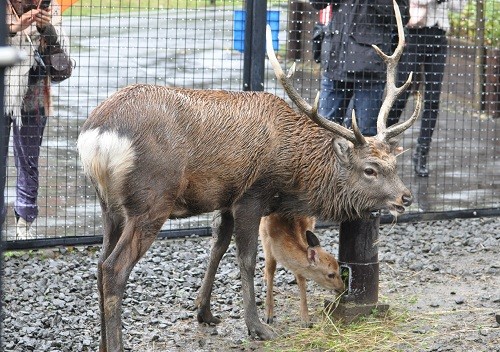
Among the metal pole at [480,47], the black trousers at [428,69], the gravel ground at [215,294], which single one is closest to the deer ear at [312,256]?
the gravel ground at [215,294]

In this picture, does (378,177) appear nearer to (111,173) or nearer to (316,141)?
(316,141)

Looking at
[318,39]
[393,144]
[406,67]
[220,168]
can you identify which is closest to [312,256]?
[393,144]

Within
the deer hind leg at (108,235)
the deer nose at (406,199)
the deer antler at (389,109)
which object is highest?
the deer antler at (389,109)

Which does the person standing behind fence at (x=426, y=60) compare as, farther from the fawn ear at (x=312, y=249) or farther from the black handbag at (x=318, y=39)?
the fawn ear at (x=312, y=249)

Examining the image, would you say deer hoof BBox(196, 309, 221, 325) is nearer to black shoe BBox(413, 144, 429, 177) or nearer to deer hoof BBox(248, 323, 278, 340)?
deer hoof BBox(248, 323, 278, 340)

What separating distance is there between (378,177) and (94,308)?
7.05 ft

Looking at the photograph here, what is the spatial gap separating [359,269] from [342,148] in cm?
83

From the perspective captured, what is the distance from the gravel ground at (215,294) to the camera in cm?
599

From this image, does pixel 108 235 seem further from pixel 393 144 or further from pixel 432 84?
pixel 432 84

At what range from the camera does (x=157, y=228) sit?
5.51 meters

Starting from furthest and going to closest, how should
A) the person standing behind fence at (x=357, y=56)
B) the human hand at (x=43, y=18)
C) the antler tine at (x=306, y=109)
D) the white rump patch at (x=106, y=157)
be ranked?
the person standing behind fence at (x=357, y=56) → the human hand at (x=43, y=18) → the antler tine at (x=306, y=109) → the white rump patch at (x=106, y=157)

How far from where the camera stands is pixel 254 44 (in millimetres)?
8352

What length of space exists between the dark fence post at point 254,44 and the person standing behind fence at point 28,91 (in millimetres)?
1590

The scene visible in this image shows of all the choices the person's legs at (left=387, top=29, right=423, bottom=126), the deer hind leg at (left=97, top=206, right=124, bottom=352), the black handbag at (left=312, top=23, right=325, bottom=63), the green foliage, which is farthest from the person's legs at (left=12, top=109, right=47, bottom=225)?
the green foliage
